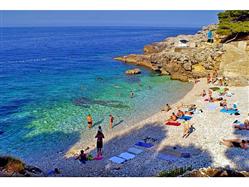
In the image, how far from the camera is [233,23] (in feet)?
113

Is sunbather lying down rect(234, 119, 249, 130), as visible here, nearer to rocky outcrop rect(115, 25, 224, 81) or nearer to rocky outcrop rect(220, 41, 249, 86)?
rocky outcrop rect(220, 41, 249, 86)

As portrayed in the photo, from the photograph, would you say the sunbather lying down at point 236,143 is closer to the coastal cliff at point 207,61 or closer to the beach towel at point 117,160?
the beach towel at point 117,160

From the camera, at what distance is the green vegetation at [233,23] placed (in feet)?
109

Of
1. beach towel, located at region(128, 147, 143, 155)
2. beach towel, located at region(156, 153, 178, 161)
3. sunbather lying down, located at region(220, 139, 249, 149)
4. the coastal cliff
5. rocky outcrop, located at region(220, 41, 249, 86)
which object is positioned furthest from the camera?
the coastal cliff

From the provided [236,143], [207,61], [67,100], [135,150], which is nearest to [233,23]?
[207,61]

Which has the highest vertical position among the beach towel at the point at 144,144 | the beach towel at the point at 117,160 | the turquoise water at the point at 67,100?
the beach towel at the point at 117,160

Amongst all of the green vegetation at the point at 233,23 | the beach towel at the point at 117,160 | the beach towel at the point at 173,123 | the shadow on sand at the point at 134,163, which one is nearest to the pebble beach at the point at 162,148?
the shadow on sand at the point at 134,163

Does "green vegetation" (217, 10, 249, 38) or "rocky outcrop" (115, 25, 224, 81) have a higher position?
"green vegetation" (217, 10, 249, 38)

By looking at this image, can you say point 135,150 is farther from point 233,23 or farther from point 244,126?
point 233,23

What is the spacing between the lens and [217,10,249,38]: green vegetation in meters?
33.2

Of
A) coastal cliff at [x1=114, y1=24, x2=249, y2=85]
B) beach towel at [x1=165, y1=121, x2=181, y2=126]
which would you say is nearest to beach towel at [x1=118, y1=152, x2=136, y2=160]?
beach towel at [x1=165, y1=121, x2=181, y2=126]
